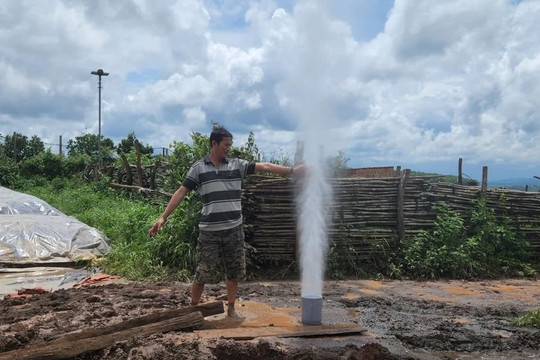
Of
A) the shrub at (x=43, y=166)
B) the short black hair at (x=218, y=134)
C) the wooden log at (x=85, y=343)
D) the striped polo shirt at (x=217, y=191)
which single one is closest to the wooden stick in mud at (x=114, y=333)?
the wooden log at (x=85, y=343)

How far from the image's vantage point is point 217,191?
15.9 ft

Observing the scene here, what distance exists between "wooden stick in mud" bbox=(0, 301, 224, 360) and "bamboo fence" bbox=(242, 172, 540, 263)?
11.6ft

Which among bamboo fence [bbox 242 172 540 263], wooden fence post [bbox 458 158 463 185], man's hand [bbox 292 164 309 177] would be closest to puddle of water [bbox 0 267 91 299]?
bamboo fence [bbox 242 172 540 263]

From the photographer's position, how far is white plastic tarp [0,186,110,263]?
9.10 metres

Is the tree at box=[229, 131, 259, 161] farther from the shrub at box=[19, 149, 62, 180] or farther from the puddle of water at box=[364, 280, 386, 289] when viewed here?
the shrub at box=[19, 149, 62, 180]

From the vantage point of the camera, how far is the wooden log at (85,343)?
3.54 meters

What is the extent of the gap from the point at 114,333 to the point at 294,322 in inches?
68.4

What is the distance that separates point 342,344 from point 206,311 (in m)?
1.27

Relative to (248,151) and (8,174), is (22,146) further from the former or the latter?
(248,151)

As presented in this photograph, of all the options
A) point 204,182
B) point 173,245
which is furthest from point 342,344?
point 173,245

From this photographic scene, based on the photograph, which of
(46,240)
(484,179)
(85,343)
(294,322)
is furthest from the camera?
(46,240)

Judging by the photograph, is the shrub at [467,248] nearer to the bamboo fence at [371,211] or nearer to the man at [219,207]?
the bamboo fence at [371,211]

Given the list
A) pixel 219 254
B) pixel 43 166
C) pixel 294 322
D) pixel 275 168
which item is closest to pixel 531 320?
pixel 294 322

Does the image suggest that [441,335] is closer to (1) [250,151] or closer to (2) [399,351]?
(2) [399,351]
